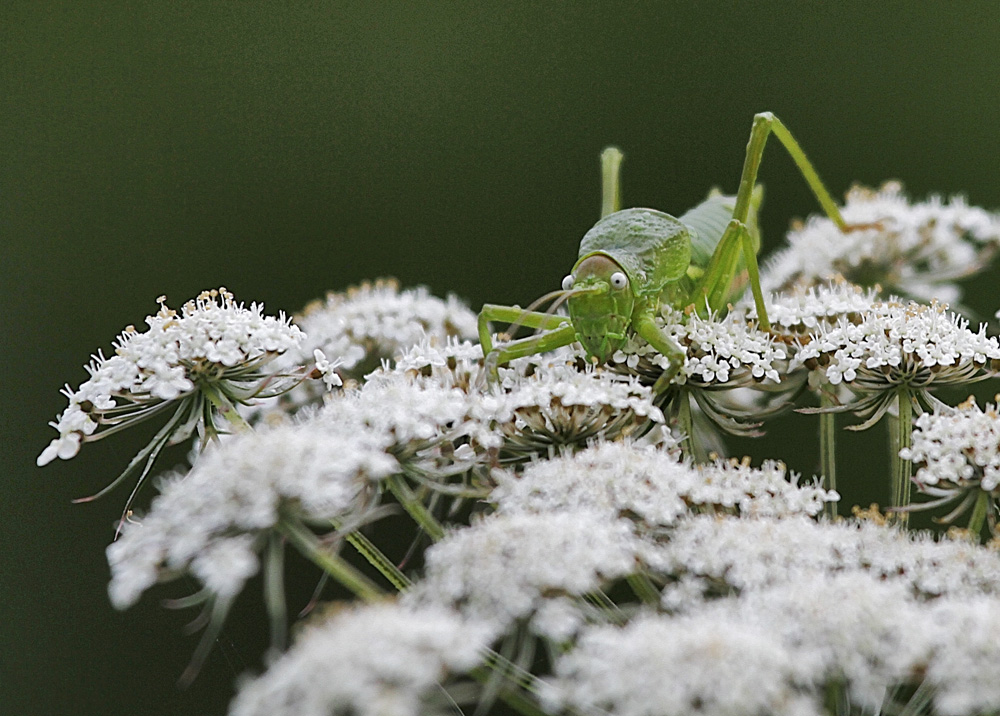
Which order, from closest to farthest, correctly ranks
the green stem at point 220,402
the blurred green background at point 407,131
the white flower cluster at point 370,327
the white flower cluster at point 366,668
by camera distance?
the white flower cluster at point 366,668 < the green stem at point 220,402 < the white flower cluster at point 370,327 < the blurred green background at point 407,131

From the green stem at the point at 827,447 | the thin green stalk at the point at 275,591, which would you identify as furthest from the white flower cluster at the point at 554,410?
the thin green stalk at the point at 275,591

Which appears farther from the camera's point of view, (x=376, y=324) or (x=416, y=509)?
(x=376, y=324)

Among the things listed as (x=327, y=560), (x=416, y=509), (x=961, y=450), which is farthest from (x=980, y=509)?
(x=327, y=560)

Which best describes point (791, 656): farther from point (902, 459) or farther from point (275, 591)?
point (902, 459)

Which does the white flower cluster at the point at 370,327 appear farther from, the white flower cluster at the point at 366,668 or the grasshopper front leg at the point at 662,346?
the white flower cluster at the point at 366,668

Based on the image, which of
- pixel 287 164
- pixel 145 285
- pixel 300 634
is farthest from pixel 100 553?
pixel 300 634

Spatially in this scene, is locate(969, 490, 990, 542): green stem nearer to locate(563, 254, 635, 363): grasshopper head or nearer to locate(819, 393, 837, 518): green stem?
locate(819, 393, 837, 518): green stem

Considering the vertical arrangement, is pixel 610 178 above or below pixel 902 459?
above
